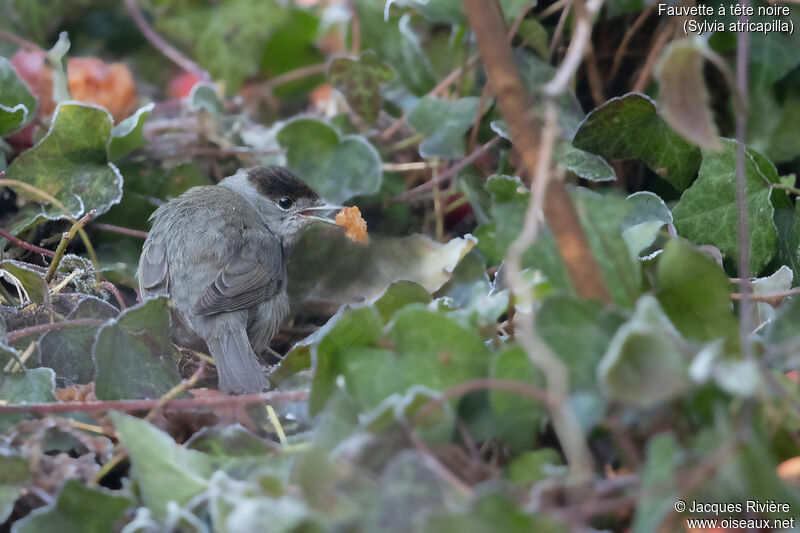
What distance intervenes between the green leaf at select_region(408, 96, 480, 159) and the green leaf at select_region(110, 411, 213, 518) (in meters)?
1.36

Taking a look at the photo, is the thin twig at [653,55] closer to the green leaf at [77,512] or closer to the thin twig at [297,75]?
the thin twig at [297,75]

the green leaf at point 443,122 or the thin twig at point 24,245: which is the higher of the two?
the green leaf at point 443,122

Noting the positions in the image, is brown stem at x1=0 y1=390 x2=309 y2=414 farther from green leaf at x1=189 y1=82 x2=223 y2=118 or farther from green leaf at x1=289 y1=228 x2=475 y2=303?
green leaf at x1=189 y1=82 x2=223 y2=118

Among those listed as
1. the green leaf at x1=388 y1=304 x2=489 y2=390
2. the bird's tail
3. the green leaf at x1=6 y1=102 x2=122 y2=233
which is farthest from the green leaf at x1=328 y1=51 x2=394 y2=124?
the green leaf at x1=388 y1=304 x2=489 y2=390

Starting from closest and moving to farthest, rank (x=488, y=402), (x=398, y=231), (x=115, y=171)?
(x=488, y=402), (x=115, y=171), (x=398, y=231)

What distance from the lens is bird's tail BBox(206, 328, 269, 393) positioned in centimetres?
226

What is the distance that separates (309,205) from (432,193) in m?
0.56

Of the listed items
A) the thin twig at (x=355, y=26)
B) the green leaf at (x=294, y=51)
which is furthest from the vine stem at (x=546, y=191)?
the green leaf at (x=294, y=51)

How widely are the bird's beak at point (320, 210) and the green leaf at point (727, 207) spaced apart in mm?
1166

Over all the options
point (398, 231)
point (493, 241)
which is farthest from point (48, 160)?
point (493, 241)

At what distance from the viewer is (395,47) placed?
9.68 ft

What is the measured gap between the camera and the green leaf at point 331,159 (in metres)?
2.66

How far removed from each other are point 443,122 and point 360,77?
0.39 m

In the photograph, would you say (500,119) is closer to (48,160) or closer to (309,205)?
(309,205)
